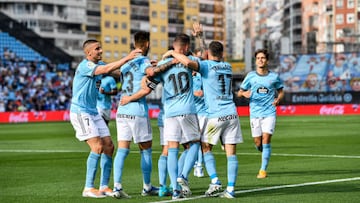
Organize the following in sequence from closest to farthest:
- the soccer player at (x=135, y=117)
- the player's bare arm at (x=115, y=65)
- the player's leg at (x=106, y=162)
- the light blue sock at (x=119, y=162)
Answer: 1. the player's bare arm at (x=115, y=65)
2. the soccer player at (x=135, y=117)
3. the light blue sock at (x=119, y=162)
4. the player's leg at (x=106, y=162)

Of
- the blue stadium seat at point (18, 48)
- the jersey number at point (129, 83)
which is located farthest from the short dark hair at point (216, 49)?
the blue stadium seat at point (18, 48)

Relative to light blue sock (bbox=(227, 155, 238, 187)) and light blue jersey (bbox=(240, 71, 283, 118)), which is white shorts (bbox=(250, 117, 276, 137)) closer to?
light blue jersey (bbox=(240, 71, 283, 118))

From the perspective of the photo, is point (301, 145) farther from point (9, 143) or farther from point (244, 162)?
point (9, 143)

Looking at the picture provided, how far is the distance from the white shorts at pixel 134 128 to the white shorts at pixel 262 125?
455cm

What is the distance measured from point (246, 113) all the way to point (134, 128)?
174 feet

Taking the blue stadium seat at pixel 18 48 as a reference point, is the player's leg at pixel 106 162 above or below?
below

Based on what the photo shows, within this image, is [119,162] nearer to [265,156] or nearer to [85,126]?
[85,126]

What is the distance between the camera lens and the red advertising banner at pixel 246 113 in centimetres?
6250

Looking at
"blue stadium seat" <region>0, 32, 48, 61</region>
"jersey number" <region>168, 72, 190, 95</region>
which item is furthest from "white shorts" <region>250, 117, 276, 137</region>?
"blue stadium seat" <region>0, 32, 48, 61</region>

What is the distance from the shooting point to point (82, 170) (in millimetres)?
19000

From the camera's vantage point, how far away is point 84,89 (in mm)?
13219

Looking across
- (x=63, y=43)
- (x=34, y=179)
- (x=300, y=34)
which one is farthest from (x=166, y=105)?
(x=300, y=34)

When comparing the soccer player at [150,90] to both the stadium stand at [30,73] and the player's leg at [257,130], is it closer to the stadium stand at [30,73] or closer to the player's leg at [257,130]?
the player's leg at [257,130]

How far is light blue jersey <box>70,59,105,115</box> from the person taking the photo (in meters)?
13.1
